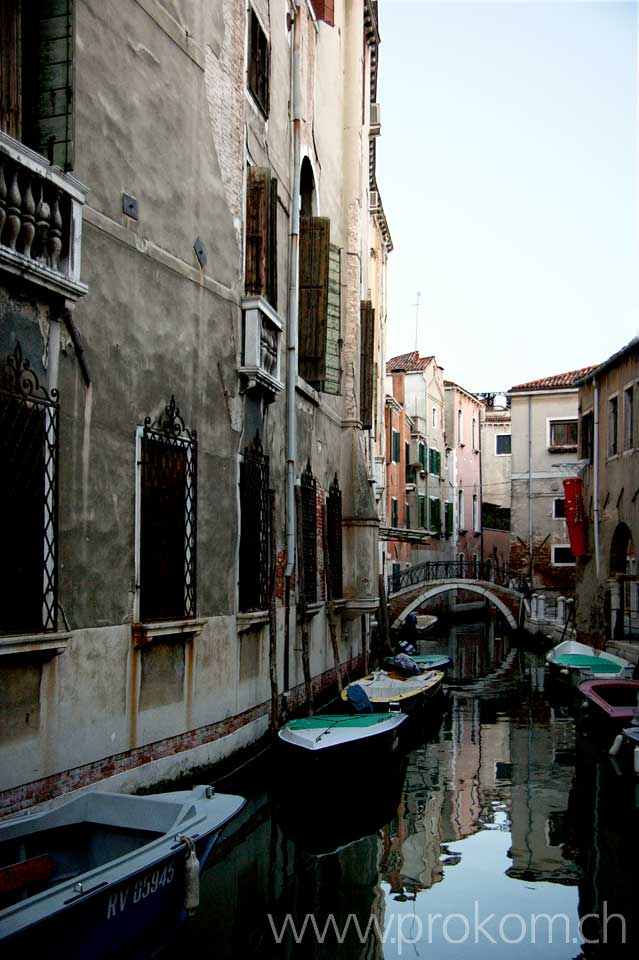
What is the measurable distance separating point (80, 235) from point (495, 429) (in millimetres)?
40310

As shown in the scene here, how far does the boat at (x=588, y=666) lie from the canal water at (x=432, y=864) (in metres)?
3.30

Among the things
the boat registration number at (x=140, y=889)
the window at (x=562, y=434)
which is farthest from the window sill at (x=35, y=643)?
the window at (x=562, y=434)

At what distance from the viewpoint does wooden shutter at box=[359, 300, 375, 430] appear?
16.1m

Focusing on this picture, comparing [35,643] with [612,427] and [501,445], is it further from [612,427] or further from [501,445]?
[501,445]

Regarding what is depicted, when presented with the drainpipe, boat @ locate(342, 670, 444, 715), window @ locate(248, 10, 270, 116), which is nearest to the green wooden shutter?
window @ locate(248, 10, 270, 116)

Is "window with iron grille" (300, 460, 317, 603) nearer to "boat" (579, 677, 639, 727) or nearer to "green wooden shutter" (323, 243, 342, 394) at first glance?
"green wooden shutter" (323, 243, 342, 394)

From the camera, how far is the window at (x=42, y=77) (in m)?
6.31

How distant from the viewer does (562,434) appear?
31484 mm

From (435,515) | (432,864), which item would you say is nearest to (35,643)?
(432,864)

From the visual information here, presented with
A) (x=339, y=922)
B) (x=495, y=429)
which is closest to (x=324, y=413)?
(x=339, y=922)

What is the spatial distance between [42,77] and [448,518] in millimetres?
34554

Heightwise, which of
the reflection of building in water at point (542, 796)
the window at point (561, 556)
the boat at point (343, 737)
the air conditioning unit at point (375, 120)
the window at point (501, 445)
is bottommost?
the reflection of building in water at point (542, 796)

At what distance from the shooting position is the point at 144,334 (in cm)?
736

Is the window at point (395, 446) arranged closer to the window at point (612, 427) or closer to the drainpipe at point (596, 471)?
the drainpipe at point (596, 471)
